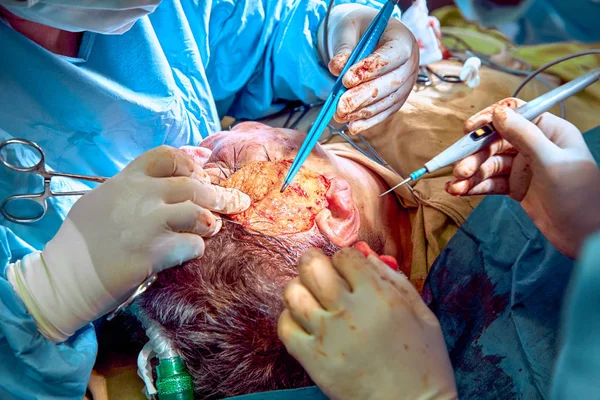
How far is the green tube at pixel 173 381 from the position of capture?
1.14m

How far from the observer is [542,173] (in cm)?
102

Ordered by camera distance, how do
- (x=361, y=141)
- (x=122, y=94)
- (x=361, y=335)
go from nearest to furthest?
(x=361, y=335), (x=122, y=94), (x=361, y=141)

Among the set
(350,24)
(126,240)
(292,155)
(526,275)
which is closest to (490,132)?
(526,275)

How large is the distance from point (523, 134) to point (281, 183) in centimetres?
56

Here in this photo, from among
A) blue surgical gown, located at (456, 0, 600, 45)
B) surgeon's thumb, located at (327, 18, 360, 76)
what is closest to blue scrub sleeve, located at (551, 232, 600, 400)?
blue surgical gown, located at (456, 0, 600, 45)

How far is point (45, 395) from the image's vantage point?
3.66 ft

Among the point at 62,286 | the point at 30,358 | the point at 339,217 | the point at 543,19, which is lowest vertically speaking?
the point at 30,358

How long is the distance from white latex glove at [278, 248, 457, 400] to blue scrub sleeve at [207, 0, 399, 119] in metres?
1.02

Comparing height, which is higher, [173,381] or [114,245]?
[114,245]

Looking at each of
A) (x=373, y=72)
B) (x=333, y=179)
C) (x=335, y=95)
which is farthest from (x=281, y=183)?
(x=373, y=72)

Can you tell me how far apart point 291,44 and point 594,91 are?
1227 millimetres

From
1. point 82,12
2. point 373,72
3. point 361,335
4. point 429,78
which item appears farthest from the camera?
point 429,78

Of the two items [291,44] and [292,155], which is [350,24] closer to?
[291,44]

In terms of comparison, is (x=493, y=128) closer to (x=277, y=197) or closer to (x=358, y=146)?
(x=277, y=197)
